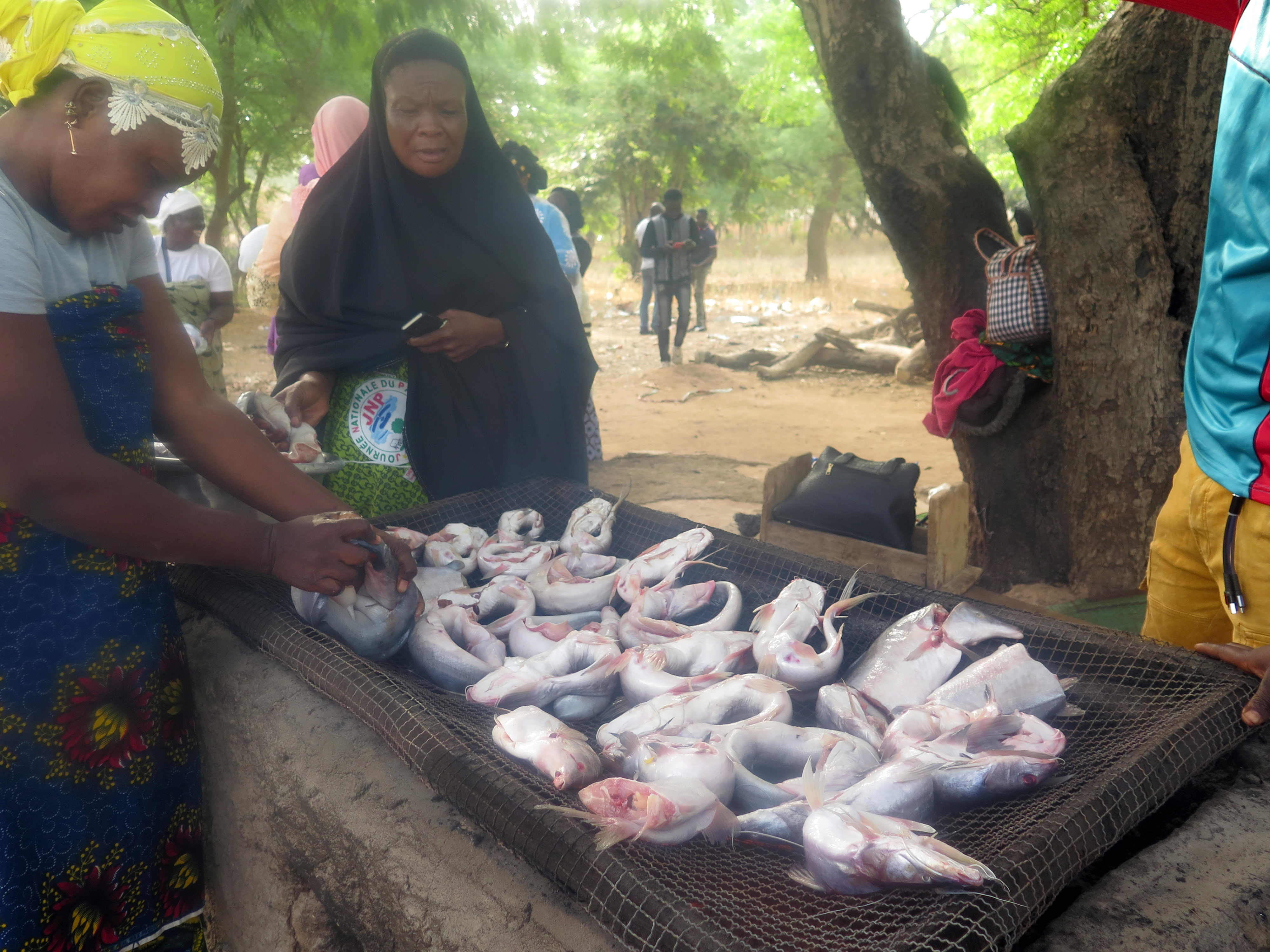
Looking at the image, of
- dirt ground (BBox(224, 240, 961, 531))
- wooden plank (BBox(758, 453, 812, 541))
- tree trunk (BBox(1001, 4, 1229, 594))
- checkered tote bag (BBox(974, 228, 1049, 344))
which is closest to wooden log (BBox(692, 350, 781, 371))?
dirt ground (BBox(224, 240, 961, 531))

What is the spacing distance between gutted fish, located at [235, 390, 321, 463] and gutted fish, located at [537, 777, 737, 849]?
1.49 meters

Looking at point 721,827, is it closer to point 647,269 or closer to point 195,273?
point 195,273

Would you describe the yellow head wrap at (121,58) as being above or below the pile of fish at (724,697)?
above

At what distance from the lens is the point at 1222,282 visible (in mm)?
1558

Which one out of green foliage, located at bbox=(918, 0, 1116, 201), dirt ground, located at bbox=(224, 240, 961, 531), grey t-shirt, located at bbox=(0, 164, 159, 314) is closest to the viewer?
Result: grey t-shirt, located at bbox=(0, 164, 159, 314)

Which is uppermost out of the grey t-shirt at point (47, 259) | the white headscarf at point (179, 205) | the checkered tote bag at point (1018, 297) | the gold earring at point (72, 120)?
the white headscarf at point (179, 205)

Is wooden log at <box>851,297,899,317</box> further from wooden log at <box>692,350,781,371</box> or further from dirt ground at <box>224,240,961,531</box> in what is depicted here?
wooden log at <box>692,350,781,371</box>

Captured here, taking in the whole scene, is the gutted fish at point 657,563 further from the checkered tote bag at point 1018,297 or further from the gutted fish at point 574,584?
the checkered tote bag at point 1018,297

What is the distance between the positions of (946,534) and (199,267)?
5983 millimetres

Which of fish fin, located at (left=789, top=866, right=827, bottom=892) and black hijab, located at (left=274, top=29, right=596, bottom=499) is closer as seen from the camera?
fish fin, located at (left=789, top=866, right=827, bottom=892)

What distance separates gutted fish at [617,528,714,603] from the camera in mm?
2125

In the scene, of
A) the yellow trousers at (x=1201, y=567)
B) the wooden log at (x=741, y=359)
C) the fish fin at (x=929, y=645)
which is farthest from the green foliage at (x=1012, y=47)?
the wooden log at (x=741, y=359)

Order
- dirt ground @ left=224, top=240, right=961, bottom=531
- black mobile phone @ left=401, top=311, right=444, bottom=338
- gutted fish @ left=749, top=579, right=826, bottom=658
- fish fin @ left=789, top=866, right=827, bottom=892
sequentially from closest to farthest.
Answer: fish fin @ left=789, top=866, right=827, bottom=892 < gutted fish @ left=749, top=579, right=826, bottom=658 < black mobile phone @ left=401, top=311, right=444, bottom=338 < dirt ground @ left=224, top=240, right=961, bottom=531

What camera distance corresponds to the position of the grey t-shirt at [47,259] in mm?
1322
